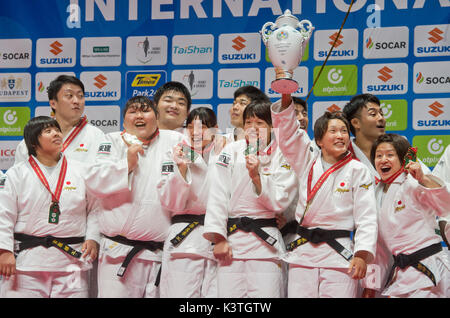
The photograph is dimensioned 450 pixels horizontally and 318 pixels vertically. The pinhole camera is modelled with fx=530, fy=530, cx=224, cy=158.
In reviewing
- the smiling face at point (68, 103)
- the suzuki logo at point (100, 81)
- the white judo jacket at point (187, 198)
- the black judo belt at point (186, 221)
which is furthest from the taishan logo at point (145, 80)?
the black judo belt at point (186, 221)

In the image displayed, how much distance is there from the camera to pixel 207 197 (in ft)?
11.9

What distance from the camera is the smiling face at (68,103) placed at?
4.35m

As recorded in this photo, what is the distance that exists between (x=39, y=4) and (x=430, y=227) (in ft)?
15.0

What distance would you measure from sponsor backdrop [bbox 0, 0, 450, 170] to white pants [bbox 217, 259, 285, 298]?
2209mm

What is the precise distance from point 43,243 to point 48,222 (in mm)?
141

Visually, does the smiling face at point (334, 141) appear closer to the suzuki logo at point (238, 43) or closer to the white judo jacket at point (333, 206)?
the white judo jacket at point (333, 206)

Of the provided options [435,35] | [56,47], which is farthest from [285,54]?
[56,47]

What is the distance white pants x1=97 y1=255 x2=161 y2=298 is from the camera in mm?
3490

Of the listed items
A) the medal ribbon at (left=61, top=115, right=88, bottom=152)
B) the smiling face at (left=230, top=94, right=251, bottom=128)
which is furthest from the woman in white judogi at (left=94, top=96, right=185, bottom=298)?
the smiling face at (left=230, top=94, right=251, bottom=128)

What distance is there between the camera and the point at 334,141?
3.43 meters

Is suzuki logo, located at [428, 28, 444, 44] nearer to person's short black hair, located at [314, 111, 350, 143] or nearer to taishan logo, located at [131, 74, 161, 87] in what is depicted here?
person's short black hair, located at [314, 111, 350, 143]

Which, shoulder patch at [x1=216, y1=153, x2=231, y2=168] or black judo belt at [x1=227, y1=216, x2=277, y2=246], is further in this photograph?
shoulder patch at [x1=216, y1=153, x2=231, y2=168]
